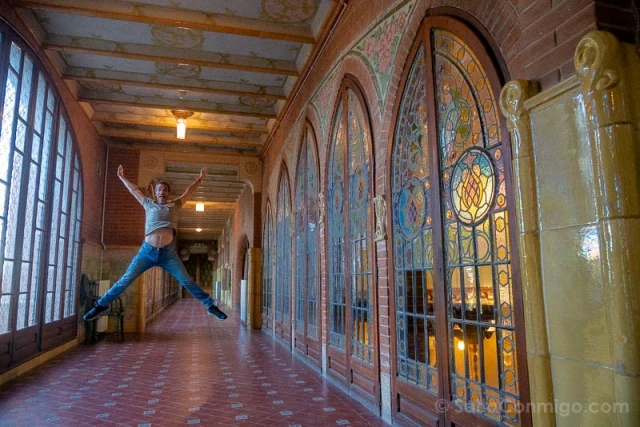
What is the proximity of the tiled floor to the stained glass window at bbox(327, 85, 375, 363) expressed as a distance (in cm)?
79

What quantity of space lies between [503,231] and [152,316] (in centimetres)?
1480

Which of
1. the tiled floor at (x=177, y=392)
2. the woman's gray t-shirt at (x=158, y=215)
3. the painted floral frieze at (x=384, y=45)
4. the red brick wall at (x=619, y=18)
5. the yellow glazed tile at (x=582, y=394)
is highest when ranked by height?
the painted floral frieze at (x=384, y=45)

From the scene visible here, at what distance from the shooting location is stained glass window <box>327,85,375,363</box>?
190 inches

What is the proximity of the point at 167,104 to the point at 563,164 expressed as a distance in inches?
333

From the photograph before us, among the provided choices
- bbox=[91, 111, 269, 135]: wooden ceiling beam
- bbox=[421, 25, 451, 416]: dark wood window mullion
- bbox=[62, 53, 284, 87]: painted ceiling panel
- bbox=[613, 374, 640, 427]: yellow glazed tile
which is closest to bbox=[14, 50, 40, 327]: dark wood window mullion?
bbox=[62, 53, 284, 87]: painted ceiling panel

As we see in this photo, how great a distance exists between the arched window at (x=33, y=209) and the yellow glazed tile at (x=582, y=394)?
239 inches

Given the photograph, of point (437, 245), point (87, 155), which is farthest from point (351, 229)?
point (87, 155)

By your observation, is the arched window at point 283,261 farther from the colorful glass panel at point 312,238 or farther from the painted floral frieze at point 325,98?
the painted floral frieze at point 325,98

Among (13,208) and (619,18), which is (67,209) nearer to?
(13,208)

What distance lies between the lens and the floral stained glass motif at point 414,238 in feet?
12.0

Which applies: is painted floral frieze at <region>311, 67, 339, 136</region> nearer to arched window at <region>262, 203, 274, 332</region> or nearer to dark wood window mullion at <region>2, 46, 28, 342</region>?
dark wood window mullion at <region>2, 46, 28, 342</region>

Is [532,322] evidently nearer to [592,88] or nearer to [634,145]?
[634,145]

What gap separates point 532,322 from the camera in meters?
2.02

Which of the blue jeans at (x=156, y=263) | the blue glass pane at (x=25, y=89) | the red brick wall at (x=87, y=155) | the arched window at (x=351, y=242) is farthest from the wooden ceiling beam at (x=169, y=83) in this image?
the blue jeans at (x=156, y=263)
